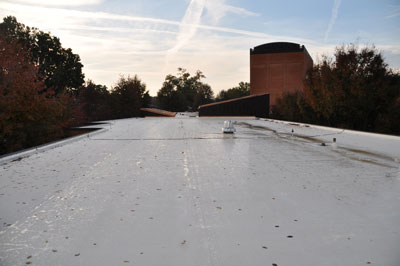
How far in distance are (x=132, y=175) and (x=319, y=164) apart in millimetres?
5606

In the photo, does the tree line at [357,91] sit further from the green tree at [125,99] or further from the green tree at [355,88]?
the green tree at [125,99]

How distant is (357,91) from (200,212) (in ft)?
69.1

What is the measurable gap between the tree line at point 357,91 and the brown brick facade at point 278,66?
3293 centimetres

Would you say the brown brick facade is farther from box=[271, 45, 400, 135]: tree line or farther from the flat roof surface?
the flat roof surface

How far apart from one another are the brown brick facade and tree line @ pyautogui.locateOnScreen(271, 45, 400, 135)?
32.9 m

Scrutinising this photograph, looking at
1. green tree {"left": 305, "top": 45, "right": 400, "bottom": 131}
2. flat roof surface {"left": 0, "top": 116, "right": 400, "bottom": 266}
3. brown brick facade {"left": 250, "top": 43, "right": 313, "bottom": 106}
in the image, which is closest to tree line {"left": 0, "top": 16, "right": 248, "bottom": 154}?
flat roof surface {"left": 0, "top": 116, "right": 400, "bottom": 266}

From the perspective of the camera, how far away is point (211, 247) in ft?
11.8

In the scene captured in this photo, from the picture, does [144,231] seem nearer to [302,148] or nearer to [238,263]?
[238,263]

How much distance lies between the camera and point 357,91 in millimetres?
21688

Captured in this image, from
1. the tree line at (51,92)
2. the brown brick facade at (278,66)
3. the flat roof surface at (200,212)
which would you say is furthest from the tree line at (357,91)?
the brown brick facade at (278,66)

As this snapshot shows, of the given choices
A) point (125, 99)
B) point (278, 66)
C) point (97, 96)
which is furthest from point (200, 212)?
point (278, 66)

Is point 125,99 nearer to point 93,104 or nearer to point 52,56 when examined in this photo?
point 93,104

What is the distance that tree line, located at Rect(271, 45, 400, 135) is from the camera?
21.3 meters

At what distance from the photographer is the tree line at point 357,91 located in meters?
21.3
